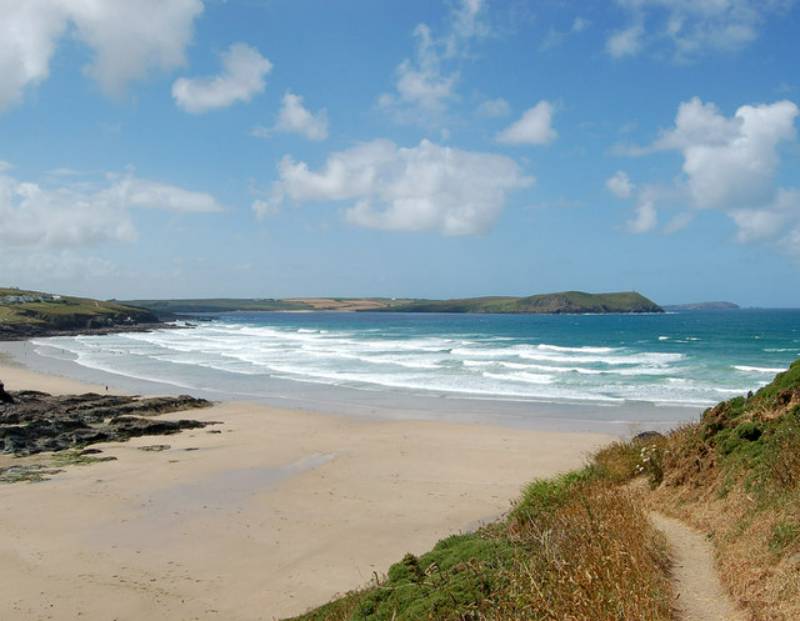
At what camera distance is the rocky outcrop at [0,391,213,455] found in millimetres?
20125

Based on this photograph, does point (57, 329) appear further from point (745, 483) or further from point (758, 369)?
A: point (745, 483)

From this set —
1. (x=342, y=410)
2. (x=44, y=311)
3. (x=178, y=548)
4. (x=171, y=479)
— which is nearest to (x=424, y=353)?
(x=342, y=410)

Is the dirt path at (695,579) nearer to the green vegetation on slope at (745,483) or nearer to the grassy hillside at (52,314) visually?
the green vegetation on slope at (745,483)

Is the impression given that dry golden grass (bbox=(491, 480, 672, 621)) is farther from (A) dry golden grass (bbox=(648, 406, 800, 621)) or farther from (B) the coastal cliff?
(B) the coastal cliff

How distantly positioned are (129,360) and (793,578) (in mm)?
52092

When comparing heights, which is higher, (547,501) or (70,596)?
(547,501)

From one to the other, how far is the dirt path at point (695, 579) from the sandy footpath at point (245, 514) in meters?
4.67

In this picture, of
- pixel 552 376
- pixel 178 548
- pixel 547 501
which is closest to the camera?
pixel 547 501

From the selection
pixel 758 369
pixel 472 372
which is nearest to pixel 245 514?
pixel 472 372

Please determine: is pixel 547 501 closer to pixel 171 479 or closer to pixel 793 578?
pixel 793 578

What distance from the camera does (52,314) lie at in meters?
96.8

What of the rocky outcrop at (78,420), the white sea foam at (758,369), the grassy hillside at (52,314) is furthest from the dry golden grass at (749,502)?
the grassy hillside at (52,314)

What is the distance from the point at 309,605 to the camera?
8.96m

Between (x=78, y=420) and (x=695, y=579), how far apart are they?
A: 22.4 meters
